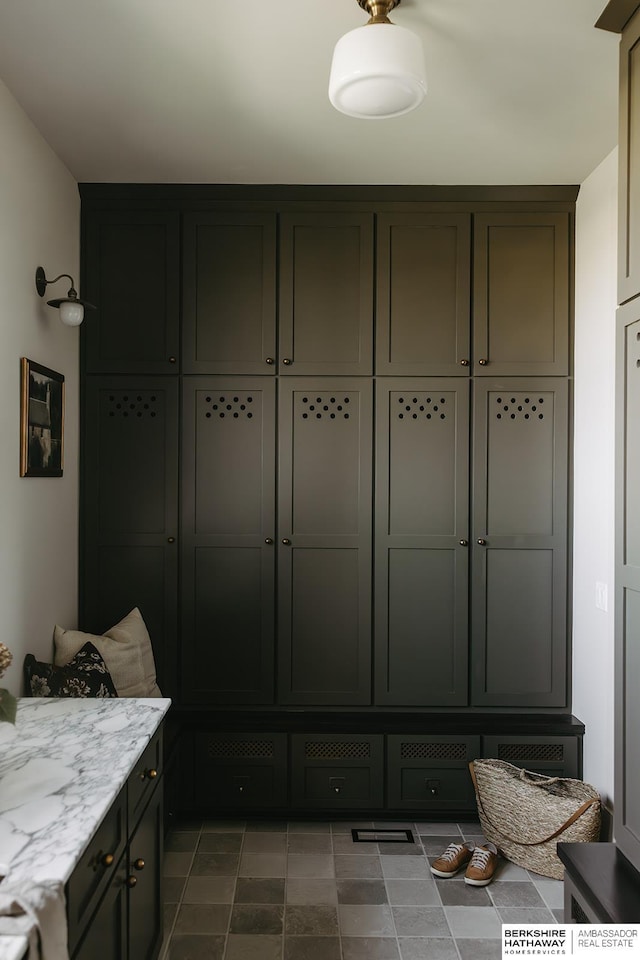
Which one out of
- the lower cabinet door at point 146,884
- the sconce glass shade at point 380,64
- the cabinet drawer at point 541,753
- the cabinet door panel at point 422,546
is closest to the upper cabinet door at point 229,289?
the cabinet door panel at point 422,546

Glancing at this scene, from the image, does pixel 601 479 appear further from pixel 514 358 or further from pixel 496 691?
pixel 496 691

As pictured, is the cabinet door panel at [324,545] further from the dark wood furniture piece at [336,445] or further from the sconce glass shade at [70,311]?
the sconce glass shade at [70,311]

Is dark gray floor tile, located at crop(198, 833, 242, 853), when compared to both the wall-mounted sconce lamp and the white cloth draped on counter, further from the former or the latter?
the wall-mounted sconce lamp

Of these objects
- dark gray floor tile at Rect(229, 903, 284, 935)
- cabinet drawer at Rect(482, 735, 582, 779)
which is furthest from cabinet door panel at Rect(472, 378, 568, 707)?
dark gray floor tile at Rect(229, 903, 284, 935)

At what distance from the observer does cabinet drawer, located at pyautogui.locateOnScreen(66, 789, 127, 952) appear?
134 cm

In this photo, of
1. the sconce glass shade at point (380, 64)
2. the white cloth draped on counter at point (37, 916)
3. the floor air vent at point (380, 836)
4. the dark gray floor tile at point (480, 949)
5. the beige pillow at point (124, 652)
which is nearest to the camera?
the white cloth draped on counter at point (37, 916)

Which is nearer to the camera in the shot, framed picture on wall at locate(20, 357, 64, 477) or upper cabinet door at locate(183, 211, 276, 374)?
framed picture on wall at locate(20, 357, 64, 477)

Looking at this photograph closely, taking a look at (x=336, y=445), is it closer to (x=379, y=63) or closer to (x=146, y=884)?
(x=379, y=63)

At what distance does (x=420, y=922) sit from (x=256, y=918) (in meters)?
0.57

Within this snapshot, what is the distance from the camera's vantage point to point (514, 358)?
3117 mm

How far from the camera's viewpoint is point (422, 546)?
3.11 meters

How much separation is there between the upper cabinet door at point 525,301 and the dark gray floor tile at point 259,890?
2255 millimetres

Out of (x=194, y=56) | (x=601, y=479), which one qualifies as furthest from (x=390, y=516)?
(x=194, y=56)

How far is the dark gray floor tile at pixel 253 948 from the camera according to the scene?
2.19 m
